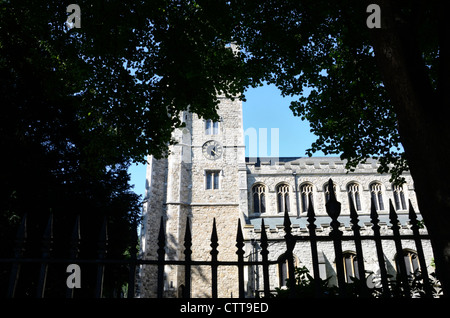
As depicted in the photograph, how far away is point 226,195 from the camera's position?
23.2 m

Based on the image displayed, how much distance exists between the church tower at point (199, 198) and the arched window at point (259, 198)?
1.62 m

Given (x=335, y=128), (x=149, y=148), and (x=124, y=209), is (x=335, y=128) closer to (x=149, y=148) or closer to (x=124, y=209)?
(x=149, y=148)

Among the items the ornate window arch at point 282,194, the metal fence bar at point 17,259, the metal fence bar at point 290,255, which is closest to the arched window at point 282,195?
the ornate window arch at point 282,194

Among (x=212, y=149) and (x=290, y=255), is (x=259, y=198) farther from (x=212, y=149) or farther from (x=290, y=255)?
(x=290, y=255)

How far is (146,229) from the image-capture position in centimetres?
2077

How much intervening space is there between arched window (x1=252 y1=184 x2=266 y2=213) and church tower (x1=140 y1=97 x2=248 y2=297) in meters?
1.62

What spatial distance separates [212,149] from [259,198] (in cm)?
533

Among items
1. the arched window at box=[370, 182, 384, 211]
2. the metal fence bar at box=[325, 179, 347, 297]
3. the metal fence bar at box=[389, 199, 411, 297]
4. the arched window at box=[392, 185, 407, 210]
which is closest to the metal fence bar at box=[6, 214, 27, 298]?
the metal fence bar at box=[325, 179, 347, 297]

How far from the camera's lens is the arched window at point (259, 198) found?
2383 cm

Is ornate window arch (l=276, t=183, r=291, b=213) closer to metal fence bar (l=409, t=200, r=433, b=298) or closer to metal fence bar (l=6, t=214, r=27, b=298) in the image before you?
metal fence bar (l=409, t=200, r=433, b=298)

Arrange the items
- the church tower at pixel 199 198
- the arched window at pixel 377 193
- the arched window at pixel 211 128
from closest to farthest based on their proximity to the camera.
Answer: the church tower at pixel 199 198
the arched window at pixel 377 193
the arched window at pixel 211 128

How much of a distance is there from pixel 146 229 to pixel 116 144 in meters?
13.8

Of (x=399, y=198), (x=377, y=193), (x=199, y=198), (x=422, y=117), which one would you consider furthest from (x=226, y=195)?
(x=422, y=117)

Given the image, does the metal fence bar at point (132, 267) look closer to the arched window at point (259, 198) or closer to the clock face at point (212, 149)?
the arched window at point (259, 198)
